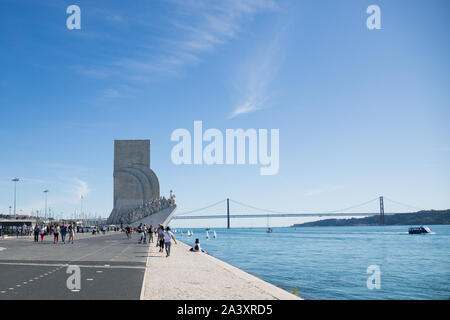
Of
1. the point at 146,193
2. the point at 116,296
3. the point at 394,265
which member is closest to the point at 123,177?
the point at 146,193

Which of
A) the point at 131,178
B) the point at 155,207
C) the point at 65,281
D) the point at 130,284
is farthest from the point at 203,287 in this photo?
the point at 131,178

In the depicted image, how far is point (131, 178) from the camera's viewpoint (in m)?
93.1

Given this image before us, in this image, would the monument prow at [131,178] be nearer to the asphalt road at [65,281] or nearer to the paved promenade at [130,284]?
the asphalt road at [65,281]

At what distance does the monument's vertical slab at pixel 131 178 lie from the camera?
3629 inches

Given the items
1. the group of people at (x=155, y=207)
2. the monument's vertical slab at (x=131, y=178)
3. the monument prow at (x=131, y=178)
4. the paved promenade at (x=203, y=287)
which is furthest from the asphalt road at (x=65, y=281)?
the monument's vertical slab at (x=131, y=178)

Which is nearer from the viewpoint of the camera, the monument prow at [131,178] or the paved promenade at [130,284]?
the paved promenade at [130,284]

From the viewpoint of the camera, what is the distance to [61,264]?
42.0ft

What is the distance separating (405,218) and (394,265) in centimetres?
15045

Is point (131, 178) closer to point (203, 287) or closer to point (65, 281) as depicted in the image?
point (65, 281)
